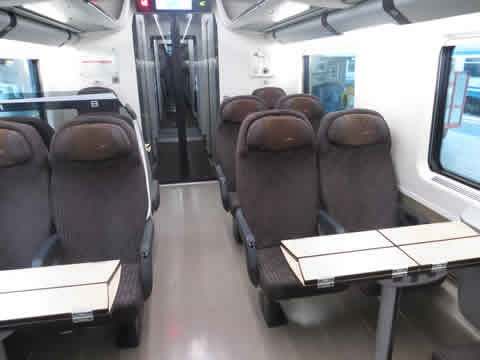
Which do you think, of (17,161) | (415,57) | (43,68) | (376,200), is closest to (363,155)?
(376,200)

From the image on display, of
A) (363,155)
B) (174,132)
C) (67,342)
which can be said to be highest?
(363,155)

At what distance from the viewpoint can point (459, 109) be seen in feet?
8.08

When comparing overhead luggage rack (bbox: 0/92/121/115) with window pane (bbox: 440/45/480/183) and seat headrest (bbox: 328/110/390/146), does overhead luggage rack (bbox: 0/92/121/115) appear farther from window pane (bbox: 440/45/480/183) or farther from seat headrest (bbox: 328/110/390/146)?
window pane (bbox: 440/45/480/183)

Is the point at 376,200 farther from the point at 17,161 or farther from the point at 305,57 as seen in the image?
the point at 305,57

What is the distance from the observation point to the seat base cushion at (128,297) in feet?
6.52

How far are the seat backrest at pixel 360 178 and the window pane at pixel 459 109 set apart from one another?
1.29 feet

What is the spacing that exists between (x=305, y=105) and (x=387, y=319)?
287cm

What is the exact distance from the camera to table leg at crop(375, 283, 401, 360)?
1609mm

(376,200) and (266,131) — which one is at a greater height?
(266,131)

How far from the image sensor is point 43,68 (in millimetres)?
4359

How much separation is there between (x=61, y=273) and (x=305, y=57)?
486 centimetres

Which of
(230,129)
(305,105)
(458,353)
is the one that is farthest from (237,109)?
(458,353)

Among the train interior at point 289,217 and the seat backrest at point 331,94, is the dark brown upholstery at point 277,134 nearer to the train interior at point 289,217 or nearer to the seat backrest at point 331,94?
the train interior at point 289,217

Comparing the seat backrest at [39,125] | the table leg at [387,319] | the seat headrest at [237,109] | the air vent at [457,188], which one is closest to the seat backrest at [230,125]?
the seat headrest at [237,109]
